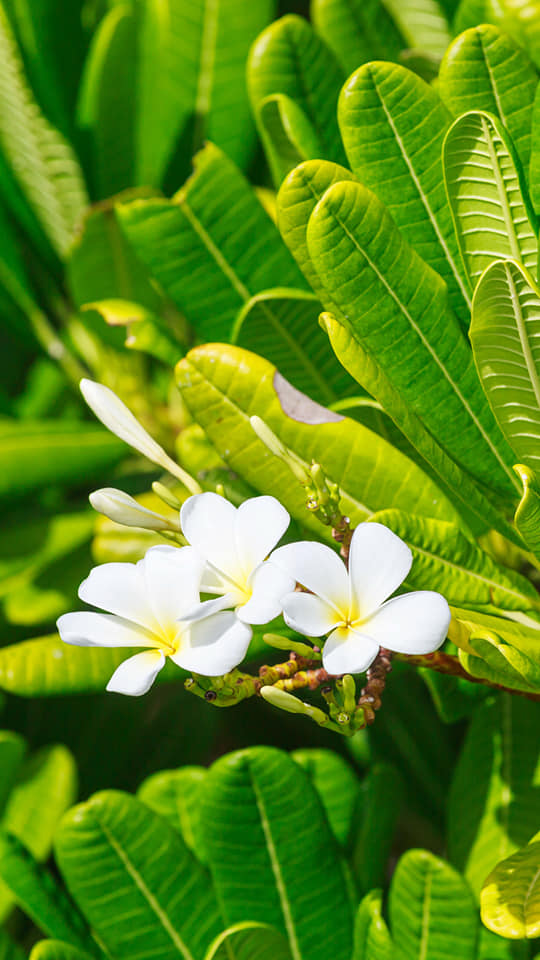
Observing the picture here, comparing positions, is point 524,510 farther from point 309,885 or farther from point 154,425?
point 154,425

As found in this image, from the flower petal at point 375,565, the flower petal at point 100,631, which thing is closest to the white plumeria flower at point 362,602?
the flower petal at point 375,565

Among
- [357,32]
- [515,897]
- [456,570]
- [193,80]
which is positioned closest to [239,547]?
[456,570]

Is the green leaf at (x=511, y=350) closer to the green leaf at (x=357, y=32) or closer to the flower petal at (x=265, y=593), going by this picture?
the flower petal at (x=265, y=593)

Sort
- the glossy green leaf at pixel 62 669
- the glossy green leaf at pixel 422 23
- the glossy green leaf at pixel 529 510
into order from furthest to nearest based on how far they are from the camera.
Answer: the glossy green leaf at pixel 422 23
the glossy green leaf at pixel 62 669
the glossy green leaf at pixel 529 510

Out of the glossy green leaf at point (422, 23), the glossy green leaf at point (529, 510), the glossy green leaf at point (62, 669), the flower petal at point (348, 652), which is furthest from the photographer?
the glossy green leaf at point (422, 23)

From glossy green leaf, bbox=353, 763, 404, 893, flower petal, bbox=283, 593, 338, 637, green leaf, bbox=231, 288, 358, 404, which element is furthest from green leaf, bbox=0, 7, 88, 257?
flower petal, bbox=283, 593, 338, 637

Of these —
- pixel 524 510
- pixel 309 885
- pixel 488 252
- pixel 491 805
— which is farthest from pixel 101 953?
pixel 488 252
